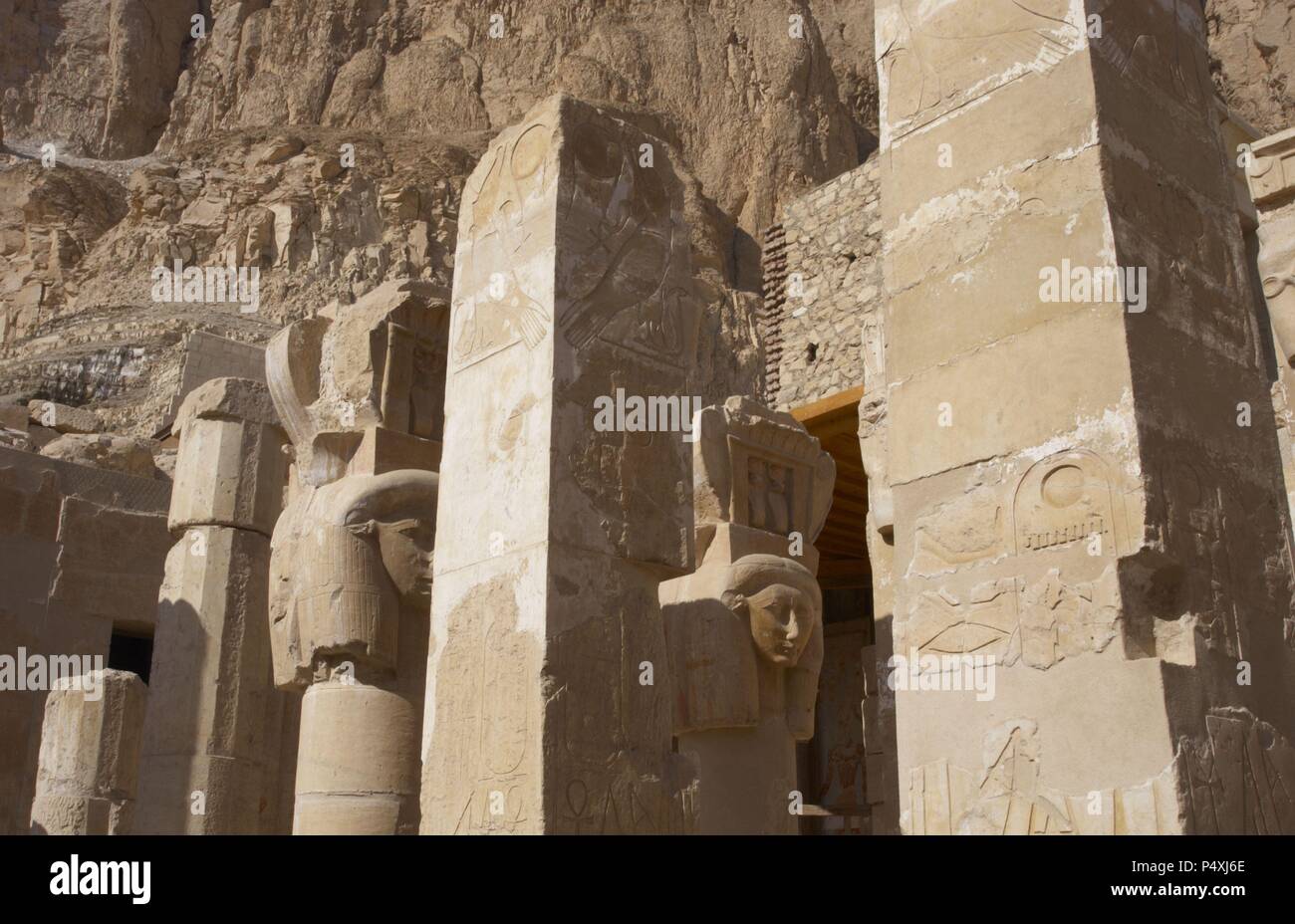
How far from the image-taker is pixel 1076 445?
3.69 meters

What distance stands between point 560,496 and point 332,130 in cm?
2923

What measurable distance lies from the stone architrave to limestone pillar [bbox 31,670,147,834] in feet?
5.83

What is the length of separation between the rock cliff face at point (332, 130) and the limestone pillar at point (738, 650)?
48.2ft

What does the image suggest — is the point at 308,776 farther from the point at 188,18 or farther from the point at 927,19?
the point at 188,18

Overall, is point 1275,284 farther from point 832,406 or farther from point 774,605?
point 832,406

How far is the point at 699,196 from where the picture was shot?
30.3m

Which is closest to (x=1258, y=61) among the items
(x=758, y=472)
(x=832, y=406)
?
(x=832, y=406)

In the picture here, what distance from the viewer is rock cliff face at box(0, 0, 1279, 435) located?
82.7ft

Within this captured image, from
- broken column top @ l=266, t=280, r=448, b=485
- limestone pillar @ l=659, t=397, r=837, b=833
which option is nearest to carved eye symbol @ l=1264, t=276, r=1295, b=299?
limestone pillar @ l=659, t=397, r=837, b=833

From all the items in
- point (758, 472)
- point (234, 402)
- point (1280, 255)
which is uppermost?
point (234, 402)

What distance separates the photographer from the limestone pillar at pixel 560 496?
4527mm

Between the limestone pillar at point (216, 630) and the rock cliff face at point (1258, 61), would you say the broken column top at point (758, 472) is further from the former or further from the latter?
the rock cliff face at point (1258, 61)

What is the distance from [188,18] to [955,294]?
38574 mm
